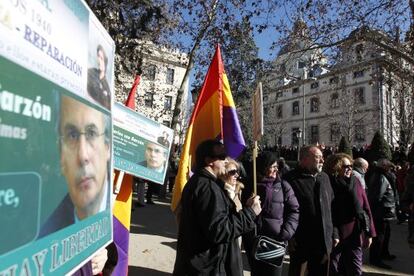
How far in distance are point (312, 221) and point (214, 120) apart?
5.18 ft

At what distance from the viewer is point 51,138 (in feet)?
3.59

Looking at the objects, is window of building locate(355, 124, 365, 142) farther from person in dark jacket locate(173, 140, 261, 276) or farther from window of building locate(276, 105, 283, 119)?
person in dark jacket locate(173, 140, 261, 276)

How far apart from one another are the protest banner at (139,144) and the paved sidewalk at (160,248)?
8.71 ft

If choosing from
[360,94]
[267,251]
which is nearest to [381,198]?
[267,251]

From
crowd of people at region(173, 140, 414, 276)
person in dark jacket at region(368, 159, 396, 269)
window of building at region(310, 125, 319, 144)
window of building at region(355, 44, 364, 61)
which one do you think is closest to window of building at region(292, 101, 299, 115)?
window of building at region(310, 125, 319, 144)

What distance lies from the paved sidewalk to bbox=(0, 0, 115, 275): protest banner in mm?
4481

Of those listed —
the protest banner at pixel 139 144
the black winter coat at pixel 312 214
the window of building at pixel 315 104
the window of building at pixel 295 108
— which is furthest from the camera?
the window of building at pixel 295 108

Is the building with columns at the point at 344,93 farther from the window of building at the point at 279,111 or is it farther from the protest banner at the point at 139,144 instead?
the protest banner at the point at 139,144

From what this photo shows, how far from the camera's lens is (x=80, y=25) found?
1393 millimetres

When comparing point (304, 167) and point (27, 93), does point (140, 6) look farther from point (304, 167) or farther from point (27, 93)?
point (27, 93)

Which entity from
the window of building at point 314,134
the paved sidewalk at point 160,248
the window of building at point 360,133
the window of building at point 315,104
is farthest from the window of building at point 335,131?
the paved sidewalk at point 160,248

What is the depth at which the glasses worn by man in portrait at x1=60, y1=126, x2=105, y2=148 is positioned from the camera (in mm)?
1207

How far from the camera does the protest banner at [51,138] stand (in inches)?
36.1

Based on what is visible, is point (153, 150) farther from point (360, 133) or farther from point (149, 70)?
point (360, 133)
